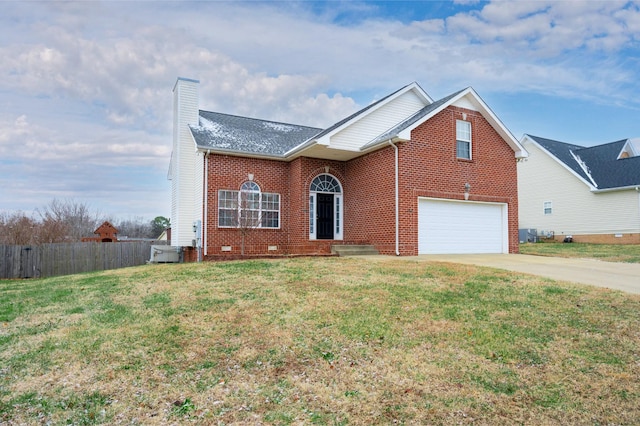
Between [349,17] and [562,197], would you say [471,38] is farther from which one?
[562,197]

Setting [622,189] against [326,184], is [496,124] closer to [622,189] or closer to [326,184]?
[326,184]

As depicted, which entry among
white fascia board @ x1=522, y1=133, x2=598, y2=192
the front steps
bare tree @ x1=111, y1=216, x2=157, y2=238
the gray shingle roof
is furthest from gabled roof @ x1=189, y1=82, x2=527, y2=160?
bare tree @ x1=111, y1=216, x2=157, y2=238

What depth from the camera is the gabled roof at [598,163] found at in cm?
2511

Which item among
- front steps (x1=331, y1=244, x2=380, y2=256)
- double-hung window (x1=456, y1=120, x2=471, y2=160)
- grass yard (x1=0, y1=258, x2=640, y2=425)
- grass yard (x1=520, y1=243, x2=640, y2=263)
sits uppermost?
double-hung window (x1=456, y1=120, x2=471, y2=160)

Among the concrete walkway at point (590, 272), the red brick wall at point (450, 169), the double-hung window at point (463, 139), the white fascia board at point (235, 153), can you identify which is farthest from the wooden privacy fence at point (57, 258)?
the concrete walkway at point (590, 272)

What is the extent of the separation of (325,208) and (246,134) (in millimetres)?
4752

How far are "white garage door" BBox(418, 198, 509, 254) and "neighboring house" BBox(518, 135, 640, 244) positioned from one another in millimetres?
12733

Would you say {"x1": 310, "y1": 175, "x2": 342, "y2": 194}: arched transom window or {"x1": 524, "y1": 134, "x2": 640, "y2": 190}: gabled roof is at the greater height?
{"x1": 524, "y1": 134, "x2": 640, "y2": 190}: gabled roof

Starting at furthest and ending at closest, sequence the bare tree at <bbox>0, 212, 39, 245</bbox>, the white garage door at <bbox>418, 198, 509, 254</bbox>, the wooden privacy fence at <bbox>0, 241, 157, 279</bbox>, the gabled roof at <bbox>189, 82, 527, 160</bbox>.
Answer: the bare tree at <bbox>0, 212, 39, 245</bbox> < the wooden privacy fence at <bbox>0, 241, 157, 279</bbox> < the gabled roof at <bbox>189, 82, 527, 160</bbox> < the white garage door at <bbox>418, 198, 509, 254</bbox>

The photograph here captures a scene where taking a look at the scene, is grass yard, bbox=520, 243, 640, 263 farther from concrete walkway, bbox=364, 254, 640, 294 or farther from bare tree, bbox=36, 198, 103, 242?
bare tree, bbox=36, 198, 103, 242

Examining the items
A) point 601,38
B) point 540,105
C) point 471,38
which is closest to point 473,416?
point 471,38

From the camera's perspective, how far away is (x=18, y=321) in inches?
287

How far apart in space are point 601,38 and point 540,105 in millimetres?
4455

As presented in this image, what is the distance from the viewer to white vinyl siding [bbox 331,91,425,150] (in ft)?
51.5
